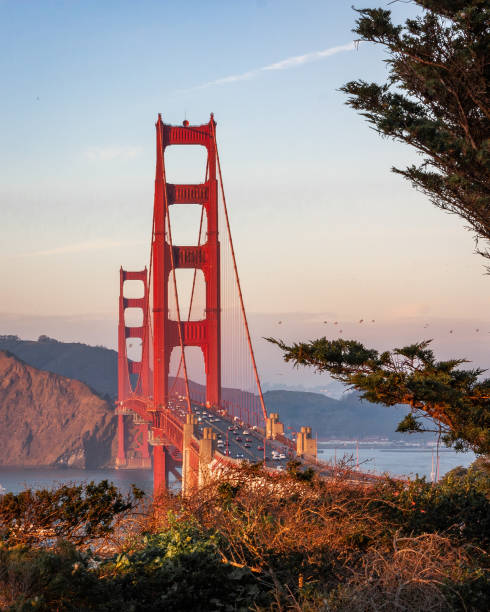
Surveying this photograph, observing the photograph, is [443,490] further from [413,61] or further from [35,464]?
[35,464]

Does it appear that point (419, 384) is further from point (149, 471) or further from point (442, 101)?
point (149, 471)

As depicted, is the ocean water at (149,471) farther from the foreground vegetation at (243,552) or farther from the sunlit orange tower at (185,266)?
the foreground vegetation at (243,552)

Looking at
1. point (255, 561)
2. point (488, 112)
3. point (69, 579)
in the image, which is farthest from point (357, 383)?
point (69, 579)

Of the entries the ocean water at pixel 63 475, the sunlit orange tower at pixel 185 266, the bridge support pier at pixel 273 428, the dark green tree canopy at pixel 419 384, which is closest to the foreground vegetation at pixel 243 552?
the dark green tree canopy at pixel 419 384

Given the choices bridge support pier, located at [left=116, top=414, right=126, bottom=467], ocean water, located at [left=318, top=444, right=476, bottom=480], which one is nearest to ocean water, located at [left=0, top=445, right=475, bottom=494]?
ocean water, located at [left=318, top=444, right=476, bottom=480]

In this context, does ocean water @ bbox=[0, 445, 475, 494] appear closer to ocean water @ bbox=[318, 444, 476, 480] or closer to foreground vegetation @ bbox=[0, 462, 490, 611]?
ocean water @ bbox=[318, 444, 476, 480]

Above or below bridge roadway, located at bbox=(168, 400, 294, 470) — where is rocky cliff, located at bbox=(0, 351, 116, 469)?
below
